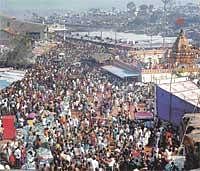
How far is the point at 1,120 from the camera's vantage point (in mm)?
5469

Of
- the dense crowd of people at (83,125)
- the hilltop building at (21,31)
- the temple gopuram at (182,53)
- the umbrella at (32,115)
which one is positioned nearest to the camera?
the dense crowd of people at (83,125)

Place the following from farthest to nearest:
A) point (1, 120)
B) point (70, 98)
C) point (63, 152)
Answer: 1. point (70, 98)
2. point (1, 120)
3. point (63, 152)

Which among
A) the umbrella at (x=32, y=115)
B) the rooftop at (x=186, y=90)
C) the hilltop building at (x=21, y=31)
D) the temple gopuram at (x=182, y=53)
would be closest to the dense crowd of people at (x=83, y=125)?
the umbrella at (x=32, y=115)

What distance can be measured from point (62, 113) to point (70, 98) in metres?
0.67

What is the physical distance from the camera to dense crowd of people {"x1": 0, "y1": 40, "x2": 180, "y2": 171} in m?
4.62

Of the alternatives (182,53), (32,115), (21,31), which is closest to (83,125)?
(32,115)

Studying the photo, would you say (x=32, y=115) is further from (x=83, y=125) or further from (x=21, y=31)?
(x=21, y=31)

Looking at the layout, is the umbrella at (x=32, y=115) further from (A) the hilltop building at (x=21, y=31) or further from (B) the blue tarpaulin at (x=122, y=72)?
(A) the hilltop building at (x=21, y=31)

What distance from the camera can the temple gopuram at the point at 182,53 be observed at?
7.28 meters

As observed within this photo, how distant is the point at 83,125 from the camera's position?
5.67m

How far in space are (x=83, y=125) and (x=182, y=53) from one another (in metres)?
Answer: 2.59

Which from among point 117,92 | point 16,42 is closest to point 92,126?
point 117,92

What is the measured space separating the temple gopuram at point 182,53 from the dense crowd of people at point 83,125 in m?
0.72

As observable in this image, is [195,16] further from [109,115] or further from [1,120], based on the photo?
[1,120]
